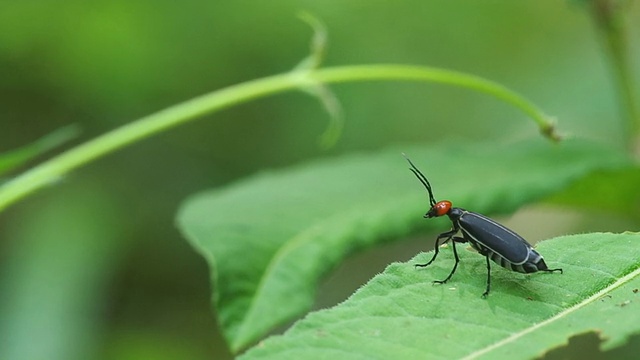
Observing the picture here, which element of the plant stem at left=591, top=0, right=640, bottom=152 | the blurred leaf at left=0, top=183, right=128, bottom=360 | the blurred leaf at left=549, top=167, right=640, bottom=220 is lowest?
the blurred leaf at left=549, top=167, right=640, bottom=220

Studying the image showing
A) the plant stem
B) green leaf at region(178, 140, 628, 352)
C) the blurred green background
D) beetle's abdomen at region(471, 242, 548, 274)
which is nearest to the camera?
beetle's abdomen at region(471, 242, 548, 274)

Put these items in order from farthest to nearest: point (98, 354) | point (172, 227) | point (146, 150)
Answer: point (146, 150) → point (172, 227) → point (98, 354)

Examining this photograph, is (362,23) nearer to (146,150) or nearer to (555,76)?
(555,76)

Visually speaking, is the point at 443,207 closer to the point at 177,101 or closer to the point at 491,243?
the point at 491,243

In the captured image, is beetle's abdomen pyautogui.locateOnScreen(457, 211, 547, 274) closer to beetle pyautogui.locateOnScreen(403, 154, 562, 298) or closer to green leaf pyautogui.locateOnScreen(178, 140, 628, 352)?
beetle pyautogui.locateOnScreen(403, 154, 562, 298)

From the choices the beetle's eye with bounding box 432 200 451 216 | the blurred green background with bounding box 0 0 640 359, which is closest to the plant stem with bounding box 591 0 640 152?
the beetle's eye with bounding box 432 200 451 216

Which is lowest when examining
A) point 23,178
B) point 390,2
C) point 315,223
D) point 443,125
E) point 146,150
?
point 315,223

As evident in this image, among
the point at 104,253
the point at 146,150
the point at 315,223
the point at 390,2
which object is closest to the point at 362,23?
the point at 390,2
